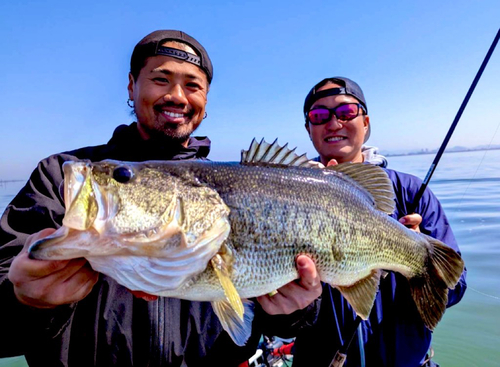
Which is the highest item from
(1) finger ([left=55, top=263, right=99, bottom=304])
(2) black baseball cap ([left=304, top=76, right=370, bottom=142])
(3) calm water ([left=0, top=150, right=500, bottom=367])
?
(2) black baseball cap ([left=304, top=76, right=370, bottom=142])

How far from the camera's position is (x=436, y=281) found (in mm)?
2523

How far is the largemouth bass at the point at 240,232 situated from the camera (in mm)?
1575

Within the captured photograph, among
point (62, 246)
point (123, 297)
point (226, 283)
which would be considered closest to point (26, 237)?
point (123, 297)

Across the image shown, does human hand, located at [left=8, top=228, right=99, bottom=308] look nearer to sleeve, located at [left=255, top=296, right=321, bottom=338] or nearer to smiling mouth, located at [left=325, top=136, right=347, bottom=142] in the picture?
sleeve, located at [left=255, top=296, right=321, bottom=338]

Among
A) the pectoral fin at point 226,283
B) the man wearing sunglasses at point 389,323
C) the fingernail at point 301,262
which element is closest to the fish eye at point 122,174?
the pectoral fin at point 226,283

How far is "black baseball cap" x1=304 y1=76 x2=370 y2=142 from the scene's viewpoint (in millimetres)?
3791

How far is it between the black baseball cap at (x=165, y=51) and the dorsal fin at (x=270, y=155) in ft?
4.37

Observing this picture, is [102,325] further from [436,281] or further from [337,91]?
[337,91]

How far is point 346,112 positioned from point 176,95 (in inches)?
73.7

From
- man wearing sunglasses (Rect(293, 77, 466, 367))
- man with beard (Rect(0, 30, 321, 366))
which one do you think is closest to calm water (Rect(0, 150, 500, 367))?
man wearing sunglasses (Rect(293, 77, 466, 367))

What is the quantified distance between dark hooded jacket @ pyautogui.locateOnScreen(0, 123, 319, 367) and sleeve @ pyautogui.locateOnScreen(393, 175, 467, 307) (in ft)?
4.57

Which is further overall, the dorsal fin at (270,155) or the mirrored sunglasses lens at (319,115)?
the mirrored sunglasses lens at (319,115)

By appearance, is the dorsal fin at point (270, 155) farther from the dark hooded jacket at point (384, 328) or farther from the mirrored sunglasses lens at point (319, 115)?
the mirrored sunglasses lens at point (319, 115)

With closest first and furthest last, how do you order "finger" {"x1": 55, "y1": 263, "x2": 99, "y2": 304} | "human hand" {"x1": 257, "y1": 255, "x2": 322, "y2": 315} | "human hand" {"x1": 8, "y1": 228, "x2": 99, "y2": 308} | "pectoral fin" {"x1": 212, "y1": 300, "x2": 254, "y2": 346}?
"human hand" {"x1": 8, "y1": 228, "x2": 99, "y2": 308} → "finger" {"x1": 55, "y1": 263, "x2": 99, "y2": 304} → "pectoral fin" {"x1": 212, "y1": 300, "x2": 254, "y2": 346} → "human hand" {"x1": 257, "y1": 255, "x2": 322, "y2": 315}
